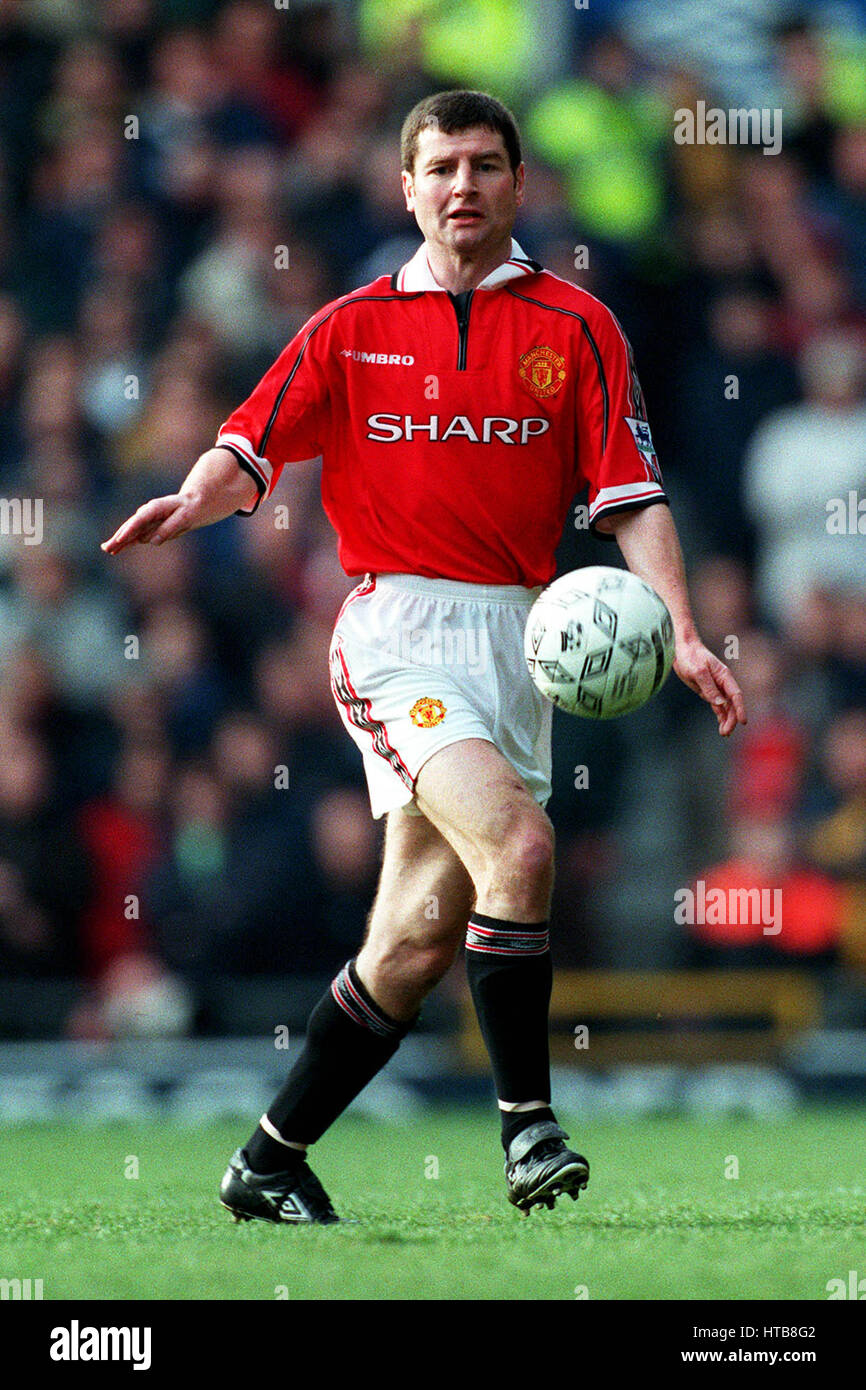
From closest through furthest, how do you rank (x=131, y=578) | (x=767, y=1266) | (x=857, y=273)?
(x=767, y=1266), (x=131, y=578), (x=857, y=273)

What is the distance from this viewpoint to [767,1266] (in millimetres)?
4148

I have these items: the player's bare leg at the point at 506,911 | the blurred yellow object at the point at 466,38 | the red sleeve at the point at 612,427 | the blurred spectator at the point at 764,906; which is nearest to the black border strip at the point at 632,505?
the red sleeve at the point at 612,427

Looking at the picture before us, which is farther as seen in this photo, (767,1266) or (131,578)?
(131,578)

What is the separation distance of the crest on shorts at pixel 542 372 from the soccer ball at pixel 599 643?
554 mm

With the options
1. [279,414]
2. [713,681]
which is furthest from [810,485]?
[713,681]

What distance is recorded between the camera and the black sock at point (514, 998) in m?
4.68

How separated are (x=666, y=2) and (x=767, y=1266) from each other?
8414 mm

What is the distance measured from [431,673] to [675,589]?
0.61 metres

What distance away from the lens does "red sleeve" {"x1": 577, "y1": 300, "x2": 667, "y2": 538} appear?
5055mm

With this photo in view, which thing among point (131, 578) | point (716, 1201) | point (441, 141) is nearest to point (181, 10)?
point (131, 578)

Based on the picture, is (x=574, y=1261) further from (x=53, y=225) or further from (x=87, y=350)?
(x=53, y=225)

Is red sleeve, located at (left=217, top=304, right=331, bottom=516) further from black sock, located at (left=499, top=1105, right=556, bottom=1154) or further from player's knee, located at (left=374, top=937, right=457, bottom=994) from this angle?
black sock, located at (left=499, top=1105, right=556, bottom=1154)

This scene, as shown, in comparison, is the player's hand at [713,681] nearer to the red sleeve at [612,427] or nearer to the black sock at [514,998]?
the red sleeve at [612,427]
